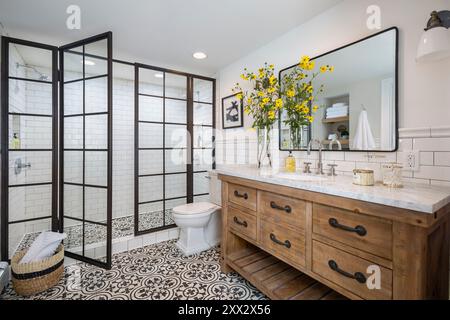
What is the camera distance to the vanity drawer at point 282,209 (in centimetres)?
123

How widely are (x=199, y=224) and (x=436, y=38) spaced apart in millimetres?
2252

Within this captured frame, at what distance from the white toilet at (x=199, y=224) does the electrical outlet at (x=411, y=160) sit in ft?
5.74

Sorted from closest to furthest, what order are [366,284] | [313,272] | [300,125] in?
[366,284] → [313,272] → [300,125]

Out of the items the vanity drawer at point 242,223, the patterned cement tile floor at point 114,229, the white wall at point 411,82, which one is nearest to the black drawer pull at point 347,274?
the vanity drawer at point 242,223

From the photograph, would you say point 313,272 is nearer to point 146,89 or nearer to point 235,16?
point 235,16

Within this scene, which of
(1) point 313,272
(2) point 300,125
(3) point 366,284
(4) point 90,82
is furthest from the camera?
(4) point 90,82

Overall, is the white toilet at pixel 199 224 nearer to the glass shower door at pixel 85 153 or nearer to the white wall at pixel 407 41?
the glass shower door at pixel 85 153

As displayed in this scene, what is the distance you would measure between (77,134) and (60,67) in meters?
0.71

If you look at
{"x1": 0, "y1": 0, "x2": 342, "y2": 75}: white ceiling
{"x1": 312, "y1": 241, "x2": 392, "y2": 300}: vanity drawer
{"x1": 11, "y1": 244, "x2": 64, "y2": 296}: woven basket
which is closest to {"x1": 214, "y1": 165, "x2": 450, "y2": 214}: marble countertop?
A: {"x1": 312, "y1": 241, "x2": 392, "y2": 300}: vanity drawer

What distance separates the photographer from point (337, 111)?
1592mm

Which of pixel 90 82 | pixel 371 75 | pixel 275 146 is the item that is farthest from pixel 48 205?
pixel 371 75

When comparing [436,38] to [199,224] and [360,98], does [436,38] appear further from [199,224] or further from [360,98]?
[199,224]

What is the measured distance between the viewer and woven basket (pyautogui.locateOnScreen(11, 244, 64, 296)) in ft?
5.26

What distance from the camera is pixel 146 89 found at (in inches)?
105
